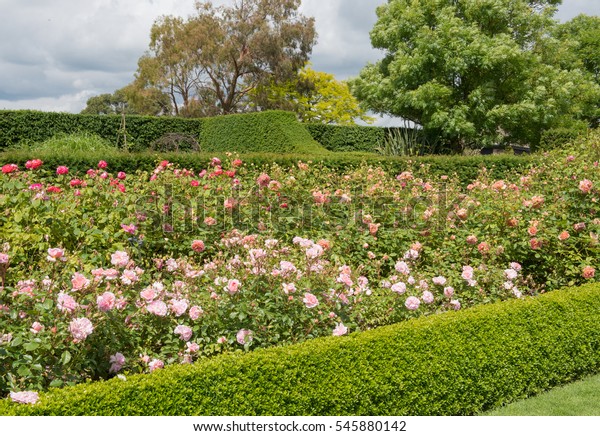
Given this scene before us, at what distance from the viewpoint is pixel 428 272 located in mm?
A: 5410

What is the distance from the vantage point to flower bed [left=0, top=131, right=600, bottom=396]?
10.9 feet

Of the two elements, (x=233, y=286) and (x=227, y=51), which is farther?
(x=227, y=51)

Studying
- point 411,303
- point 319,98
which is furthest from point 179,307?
point 319,98

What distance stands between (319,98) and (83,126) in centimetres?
1942

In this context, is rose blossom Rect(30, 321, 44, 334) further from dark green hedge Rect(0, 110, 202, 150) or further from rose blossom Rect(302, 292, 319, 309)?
dark green hedge Rect(0, 110, 202, 150)

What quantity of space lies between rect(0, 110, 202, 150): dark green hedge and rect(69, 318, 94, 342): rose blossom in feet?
45.3

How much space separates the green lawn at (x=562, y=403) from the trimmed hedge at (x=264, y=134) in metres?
11.5

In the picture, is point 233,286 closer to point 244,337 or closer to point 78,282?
point 244,337

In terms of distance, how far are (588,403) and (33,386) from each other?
3.55 m

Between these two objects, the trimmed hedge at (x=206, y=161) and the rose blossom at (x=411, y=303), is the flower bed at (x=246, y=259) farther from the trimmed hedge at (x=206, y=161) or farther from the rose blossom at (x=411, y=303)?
the trimmed hedge at (x=206, y=161)

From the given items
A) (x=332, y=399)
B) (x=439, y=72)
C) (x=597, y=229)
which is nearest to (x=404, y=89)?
(x=439, y=72)

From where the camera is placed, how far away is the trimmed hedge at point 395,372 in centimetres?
291

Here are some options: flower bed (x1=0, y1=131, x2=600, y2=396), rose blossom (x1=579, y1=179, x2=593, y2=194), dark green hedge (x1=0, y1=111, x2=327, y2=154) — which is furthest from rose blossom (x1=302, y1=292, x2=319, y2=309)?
dark green hedge (x1=0, y1=111, x2=327, y2=154)

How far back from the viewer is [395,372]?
365cm
